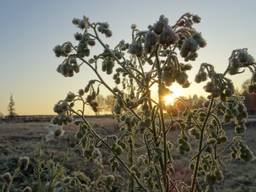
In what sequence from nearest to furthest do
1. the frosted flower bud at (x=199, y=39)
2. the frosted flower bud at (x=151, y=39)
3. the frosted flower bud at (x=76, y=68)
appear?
1. the frosted flower bud at (x=151, y=39)
2. the frosted flower bud at (x=199, y=39)
3. the frosted flower bud at (x=76, y=68)

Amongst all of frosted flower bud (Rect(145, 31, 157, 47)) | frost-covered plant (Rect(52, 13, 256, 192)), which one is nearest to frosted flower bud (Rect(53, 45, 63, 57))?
frost-covered plant (Rect(52, 13, 256, 192))

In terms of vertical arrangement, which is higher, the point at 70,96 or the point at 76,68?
the point at 76,68

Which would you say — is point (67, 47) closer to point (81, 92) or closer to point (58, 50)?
point (58, 50)

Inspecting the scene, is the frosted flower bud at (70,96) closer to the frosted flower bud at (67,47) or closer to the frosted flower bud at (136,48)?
the frosted flower bud at (67,47)

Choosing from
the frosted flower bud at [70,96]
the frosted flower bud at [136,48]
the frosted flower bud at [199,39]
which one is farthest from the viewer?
the frosted flower bud at [70,96]

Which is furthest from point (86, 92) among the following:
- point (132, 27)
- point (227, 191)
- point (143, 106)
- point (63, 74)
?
point (227, 191)

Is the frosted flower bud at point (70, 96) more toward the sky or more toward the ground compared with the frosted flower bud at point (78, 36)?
more toward the ground

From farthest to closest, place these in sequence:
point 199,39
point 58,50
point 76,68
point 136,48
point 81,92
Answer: point 81,92
point 58,50
point 76,68
point 136,48
point 199,39

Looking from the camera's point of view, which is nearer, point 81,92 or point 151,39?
point 151,39

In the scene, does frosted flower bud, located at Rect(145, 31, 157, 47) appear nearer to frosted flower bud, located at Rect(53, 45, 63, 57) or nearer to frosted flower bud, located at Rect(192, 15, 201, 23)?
frosted flower bud, located at Rect(192, 15, 201, 23)

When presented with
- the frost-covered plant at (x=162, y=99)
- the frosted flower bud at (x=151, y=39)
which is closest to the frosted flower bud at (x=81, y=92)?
the frost-covered plant at (x=162, y=99)

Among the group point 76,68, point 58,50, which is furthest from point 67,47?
point 76,68

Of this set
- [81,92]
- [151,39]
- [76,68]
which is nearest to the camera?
[151,39]

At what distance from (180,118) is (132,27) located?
103 centimetres
